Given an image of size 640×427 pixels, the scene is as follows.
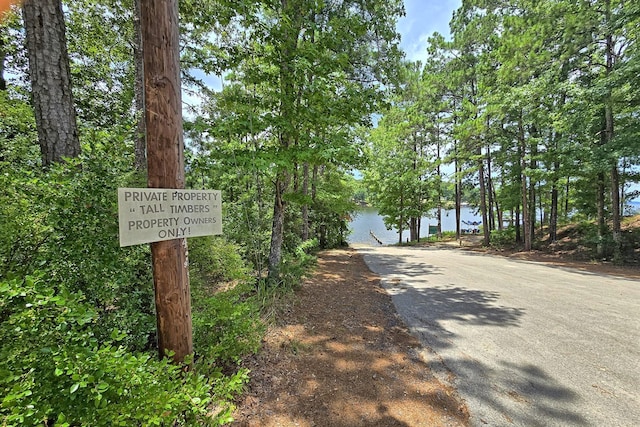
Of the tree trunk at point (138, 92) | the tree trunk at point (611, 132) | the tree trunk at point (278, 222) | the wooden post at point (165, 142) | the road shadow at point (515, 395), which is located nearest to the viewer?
the wooden post at point (165, 142)

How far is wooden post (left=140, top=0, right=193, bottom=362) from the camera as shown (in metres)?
1.76

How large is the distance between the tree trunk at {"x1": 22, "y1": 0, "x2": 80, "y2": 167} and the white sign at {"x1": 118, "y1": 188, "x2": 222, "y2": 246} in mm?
1897

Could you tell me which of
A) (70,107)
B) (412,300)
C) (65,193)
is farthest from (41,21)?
(412,300)

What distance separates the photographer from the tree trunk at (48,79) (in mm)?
2656

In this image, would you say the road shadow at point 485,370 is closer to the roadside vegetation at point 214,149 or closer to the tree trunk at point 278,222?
the roadside vegetation at point 214,149

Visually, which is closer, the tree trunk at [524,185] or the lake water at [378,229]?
the tree trunk at [524,185]

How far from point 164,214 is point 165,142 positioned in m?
0.50

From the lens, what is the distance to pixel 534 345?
3.10m

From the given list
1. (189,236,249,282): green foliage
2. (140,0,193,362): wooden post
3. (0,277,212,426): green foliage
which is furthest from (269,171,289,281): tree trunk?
(0,277,212,426): green foliage

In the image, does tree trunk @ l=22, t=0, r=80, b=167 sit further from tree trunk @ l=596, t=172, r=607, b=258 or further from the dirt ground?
tree trunk @ l=596, t=172, r=607, b=258

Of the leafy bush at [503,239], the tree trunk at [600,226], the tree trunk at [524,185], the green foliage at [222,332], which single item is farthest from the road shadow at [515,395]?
the leafy bush at [503,239]

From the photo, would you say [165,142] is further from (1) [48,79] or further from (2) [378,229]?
(2) [378,229]

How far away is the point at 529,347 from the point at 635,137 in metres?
8.95

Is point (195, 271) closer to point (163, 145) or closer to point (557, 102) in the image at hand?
point (163, 145)
